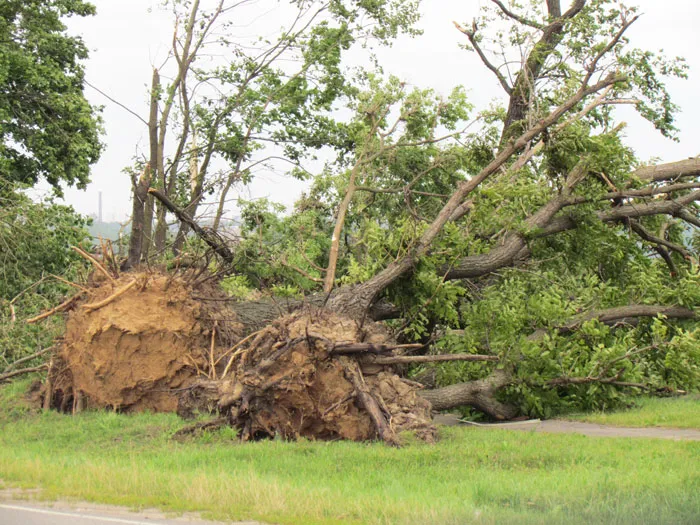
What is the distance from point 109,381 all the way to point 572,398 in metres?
6.61

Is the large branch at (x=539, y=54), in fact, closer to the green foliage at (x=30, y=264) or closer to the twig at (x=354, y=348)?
the twig at (x=354, y=348)

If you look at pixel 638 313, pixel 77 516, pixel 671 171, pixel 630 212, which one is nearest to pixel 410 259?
pixel 638 313

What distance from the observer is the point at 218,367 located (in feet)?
39.7

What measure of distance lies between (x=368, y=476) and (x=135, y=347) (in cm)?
555

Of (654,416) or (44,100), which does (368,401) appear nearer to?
(654,416)

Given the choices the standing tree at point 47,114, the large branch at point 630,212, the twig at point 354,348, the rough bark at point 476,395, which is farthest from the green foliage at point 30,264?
the large branch at point 630,212

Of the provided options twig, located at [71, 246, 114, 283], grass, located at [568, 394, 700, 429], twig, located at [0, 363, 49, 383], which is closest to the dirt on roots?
twig, located at [71, 246, 114, 283]

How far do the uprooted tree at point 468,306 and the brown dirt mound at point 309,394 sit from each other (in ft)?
0.06

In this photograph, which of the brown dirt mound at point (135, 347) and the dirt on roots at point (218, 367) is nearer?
the dirt on roots at point (218, 367)

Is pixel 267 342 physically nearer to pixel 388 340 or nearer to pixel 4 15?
pixel 388 340

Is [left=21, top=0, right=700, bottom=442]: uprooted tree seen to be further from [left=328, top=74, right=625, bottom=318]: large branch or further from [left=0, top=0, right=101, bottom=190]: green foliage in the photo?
[left=0, top=0, right=101, bottom=190]: green foliage

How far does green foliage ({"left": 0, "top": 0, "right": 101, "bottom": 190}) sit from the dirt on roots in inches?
364

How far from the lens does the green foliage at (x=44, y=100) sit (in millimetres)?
20328

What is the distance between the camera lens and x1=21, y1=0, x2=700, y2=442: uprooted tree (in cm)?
1016
